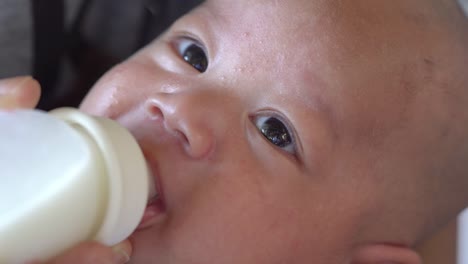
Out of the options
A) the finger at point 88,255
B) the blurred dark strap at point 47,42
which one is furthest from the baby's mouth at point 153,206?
the blurred dark strap at point 47,42

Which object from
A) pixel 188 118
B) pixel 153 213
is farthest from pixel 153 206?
pixel 188 118

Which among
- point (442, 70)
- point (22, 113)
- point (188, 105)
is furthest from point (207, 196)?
point (442, 70)

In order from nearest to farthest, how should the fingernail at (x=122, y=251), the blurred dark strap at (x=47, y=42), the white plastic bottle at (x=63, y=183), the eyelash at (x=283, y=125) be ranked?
the white plastic bottle at (x=63, y=183) < the fingernail at (x=122, y=251) < the eyelash at (x=283, y=125) < the blurred dark strap at (x=47, y=42)

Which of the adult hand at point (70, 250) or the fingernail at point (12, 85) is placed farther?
the fingernail at point (12, 85)

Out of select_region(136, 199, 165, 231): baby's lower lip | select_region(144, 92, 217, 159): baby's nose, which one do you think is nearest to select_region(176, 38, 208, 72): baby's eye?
select_region(144, 92, 217, 159): baby's nose

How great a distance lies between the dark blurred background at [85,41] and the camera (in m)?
1.17

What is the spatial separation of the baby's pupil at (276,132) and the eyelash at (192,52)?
0.13m

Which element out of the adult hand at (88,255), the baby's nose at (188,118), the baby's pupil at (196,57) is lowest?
the adult hand at (88,255)

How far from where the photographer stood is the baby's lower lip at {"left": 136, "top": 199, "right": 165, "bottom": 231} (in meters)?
0.74

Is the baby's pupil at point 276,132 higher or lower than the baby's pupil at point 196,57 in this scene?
higher

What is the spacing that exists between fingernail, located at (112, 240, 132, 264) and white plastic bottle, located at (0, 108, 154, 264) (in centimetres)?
4

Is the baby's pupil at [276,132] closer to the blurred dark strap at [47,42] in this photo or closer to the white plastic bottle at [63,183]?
the white plastic bottle at [63,183]

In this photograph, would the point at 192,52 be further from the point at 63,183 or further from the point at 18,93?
the point at 63,183

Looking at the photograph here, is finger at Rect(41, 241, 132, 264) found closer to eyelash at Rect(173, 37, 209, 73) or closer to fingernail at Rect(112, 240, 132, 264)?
fingernail at Rect(112, 240, 132, 264)
